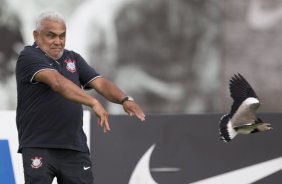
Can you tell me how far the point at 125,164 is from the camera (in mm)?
6785

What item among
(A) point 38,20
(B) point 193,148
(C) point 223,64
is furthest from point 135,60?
(A) point 38,20

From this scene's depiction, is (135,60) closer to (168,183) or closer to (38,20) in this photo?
(168,183)

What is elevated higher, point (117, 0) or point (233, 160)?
point (117, 0)

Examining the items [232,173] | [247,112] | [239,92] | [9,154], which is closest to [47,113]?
[9,154]

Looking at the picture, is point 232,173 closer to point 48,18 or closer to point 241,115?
point 241,115

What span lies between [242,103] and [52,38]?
4.80 feet

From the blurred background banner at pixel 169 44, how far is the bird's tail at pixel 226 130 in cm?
671

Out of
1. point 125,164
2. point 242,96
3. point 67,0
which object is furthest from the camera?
point 67,0

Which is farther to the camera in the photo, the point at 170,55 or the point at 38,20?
the point at 170,55

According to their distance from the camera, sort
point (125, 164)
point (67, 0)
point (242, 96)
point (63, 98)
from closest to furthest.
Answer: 1. point (63, 98)
2. point (242, 96)
3. point (125, 164)
4. point (67, 0)

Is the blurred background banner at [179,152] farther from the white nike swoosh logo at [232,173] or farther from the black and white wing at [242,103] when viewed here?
the black and white wing at [242,103]

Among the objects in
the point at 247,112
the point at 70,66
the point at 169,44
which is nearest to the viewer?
the point at 70,66

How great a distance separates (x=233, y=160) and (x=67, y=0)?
282 inches

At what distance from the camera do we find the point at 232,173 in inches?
271
